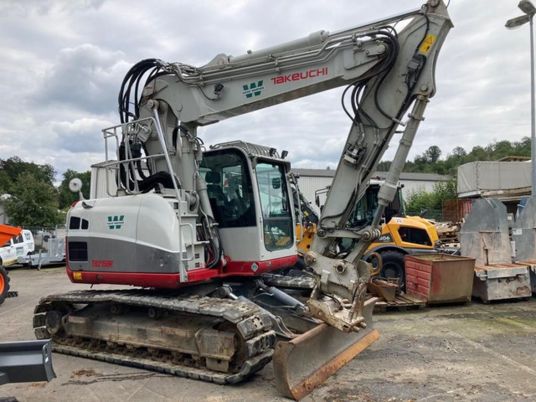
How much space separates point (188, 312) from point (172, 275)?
1.56ft

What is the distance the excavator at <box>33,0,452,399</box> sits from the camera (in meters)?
5.14

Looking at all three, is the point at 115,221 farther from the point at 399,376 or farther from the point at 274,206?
the point at 399,376

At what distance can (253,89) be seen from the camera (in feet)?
19.2

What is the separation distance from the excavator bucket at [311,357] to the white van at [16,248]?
1387 centimetres

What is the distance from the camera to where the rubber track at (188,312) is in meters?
5.04

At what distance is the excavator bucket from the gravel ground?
0.12 m

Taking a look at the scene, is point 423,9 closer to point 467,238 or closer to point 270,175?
point 270,175

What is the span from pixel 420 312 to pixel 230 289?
4.30m

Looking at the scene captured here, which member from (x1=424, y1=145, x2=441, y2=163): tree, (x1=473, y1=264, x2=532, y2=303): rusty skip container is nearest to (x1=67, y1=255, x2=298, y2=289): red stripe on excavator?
(x1=473, y1=264, x2=532, y2=303): rusty skip container

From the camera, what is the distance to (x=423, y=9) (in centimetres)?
508

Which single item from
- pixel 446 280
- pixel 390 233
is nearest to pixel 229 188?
pixel 446 280

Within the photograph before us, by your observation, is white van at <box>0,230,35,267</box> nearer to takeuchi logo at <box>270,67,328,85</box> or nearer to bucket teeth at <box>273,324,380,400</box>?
takeuchi logo at <box>270,67,328,85</box>

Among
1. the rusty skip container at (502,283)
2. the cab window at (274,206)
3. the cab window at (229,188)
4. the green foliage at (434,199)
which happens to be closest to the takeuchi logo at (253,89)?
the cab window at (229,188)

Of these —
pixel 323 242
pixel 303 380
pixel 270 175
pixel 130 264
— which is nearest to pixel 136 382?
pixel 130 264
